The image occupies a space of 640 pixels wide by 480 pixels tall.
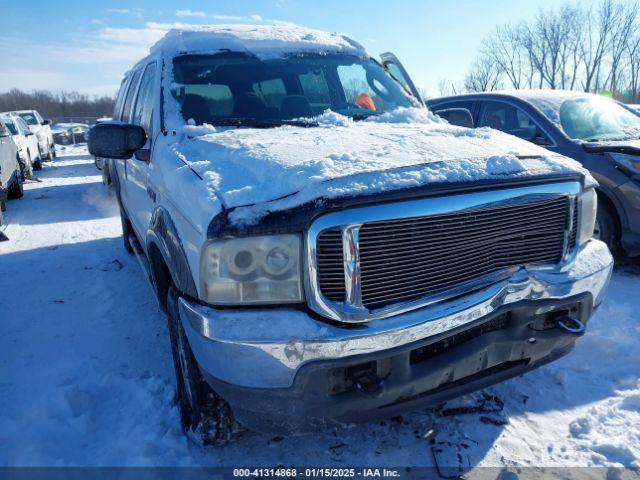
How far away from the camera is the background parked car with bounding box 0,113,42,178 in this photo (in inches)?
450

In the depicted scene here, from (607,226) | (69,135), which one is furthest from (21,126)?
(69,135)

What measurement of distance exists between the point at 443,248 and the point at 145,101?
257 centimetres

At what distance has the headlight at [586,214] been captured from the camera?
91.4 inches

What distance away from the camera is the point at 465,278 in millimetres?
1999

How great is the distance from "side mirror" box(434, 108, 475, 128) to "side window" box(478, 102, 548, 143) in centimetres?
152

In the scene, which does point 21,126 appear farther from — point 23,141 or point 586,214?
point 586,214

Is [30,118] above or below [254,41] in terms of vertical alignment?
below

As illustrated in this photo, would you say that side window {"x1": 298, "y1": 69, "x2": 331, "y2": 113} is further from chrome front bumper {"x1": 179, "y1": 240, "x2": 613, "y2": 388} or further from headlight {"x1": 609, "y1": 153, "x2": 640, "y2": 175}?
headlight {"x1": 609, "y1": 153, "x2": 640, "y2": 175}

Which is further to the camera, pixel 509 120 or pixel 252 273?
pixel 509 120

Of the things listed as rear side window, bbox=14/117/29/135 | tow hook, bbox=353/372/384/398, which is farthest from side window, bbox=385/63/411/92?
rear side window, bbox=14/117/29/135

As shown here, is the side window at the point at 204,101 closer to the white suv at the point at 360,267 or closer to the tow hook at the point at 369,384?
the white suv at the point at 360,267

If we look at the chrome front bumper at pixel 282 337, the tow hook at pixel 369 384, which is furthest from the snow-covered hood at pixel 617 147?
the tow hook at pixel 369 384

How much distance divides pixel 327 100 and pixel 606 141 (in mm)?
3157

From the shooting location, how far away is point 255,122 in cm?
295
